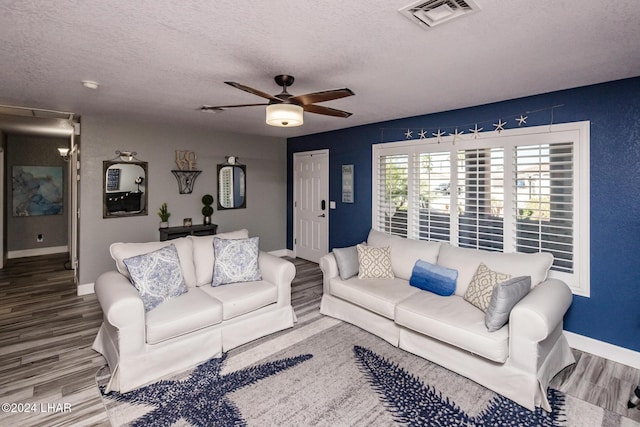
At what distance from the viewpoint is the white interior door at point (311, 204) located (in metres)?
6.00

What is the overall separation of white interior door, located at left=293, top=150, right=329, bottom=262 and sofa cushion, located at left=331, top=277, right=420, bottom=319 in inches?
92.9

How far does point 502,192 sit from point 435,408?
94.9 inches

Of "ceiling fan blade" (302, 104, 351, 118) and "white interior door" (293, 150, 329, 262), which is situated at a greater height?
"ceiling fan blade" (302, 104, 351, 118)

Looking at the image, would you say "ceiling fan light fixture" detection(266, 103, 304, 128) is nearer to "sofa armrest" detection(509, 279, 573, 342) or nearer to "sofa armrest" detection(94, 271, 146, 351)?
"sofa armrest" detection(94, 271, 146, 351)

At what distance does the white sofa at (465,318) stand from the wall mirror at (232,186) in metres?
2.88

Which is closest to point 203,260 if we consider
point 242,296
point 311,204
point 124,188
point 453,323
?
point 242,296

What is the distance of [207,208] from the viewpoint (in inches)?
220

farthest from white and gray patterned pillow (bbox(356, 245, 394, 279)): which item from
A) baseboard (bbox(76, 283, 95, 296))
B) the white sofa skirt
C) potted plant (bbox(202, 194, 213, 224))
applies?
baseboard (bbox(76, 283, 95, 296))

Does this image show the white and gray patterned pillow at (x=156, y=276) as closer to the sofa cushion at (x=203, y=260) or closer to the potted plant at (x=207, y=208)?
the sofa cushion at (x=203, y=260)

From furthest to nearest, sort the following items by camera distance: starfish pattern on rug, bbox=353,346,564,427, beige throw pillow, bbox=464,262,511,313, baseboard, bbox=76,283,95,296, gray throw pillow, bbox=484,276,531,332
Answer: baseboard, bbox=76,283,95,296
beige throw pillow, bbox=464,262,511,313
gray throw pillow, bbox=484,276,531,332
starfish pattern on rug, bbox=353,346,564,427

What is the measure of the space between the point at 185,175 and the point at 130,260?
2.79 meters

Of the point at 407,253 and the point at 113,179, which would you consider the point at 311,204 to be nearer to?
the point at 407,253

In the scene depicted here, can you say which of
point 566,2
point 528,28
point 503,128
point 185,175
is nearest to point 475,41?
point 528,28

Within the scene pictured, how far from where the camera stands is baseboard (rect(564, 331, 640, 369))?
287 cm
